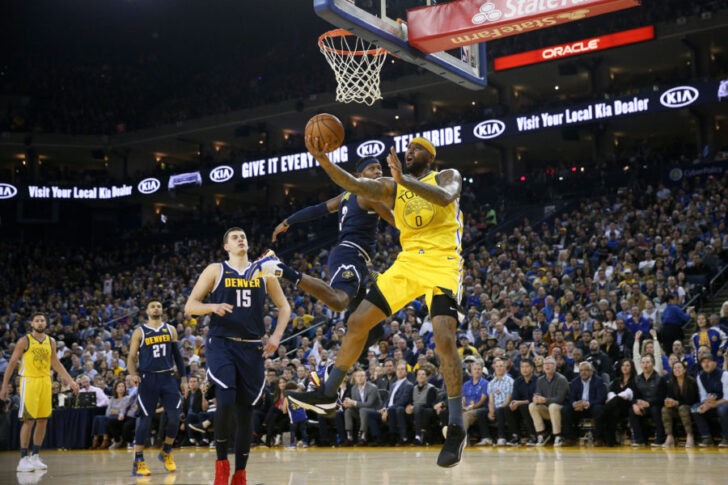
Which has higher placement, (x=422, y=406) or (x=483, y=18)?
(x=483, y=18)

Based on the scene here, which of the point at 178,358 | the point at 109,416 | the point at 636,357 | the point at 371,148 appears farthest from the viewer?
the point at 371,148

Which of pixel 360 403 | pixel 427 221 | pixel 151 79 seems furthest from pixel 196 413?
pixel 151 79

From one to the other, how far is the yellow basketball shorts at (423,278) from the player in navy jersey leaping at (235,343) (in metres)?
1.42

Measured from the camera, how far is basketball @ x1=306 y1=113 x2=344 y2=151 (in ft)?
18.0

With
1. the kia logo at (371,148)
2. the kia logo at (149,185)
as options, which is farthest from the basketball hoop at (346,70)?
the kia logo at (149,185)

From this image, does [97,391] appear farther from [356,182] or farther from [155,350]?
[356,182]

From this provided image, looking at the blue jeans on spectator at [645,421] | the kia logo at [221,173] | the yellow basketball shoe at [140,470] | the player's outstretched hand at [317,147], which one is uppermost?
the kia logo at [221,173]

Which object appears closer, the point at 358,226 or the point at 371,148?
the point at 358,226

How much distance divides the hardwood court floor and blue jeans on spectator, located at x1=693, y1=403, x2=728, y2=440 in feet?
1.77

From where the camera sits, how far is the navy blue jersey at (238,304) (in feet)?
21.2

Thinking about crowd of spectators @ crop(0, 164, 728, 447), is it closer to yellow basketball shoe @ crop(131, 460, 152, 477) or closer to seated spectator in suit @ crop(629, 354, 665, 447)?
seated spectator in suit @ crop(629, 354, 665, 447)

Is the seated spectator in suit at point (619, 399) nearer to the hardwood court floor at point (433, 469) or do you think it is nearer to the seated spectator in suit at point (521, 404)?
the hardwood court floor at point (433, 469)

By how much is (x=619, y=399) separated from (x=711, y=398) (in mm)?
1278

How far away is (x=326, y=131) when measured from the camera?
18.2 ft
